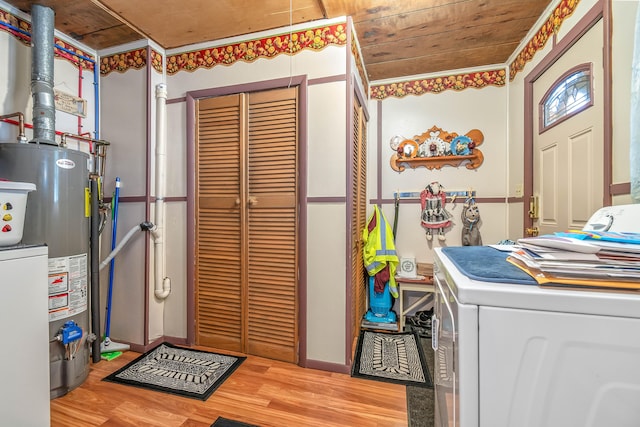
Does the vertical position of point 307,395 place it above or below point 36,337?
below

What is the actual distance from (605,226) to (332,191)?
1.33 m

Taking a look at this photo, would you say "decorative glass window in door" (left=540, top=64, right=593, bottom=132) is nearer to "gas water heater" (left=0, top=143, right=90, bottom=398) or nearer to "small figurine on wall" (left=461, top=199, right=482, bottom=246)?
"small figurine on wall" (left=461, top=199, right=482, bottom=246)

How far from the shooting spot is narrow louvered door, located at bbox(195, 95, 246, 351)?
2.08 meters

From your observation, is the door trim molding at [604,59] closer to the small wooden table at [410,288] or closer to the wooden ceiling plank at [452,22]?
the wooden ceiling plank at [452,22]

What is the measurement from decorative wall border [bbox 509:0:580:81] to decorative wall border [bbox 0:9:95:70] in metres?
3.31

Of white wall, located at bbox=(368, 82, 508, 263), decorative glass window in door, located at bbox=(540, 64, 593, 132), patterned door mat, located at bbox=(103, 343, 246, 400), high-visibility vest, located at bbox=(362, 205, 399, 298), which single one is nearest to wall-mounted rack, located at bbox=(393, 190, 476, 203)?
white wall, located at bbox=(368, 82, 508, 263)

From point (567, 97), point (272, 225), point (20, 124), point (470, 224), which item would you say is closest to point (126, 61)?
point (20, 124)

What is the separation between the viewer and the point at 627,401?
0.51m

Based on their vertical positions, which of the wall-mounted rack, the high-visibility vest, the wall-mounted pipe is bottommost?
the high-visibility vest

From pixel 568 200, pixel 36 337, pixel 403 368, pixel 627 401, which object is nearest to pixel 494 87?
pixel 568 200

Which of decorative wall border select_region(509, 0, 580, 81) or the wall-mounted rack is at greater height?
decorative wall border select_region(509, 0, 580, 81)

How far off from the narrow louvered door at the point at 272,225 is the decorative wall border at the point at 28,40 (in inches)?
56.4

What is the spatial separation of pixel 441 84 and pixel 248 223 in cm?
225

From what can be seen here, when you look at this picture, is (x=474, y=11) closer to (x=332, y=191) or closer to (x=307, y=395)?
(x=332, y=191)
